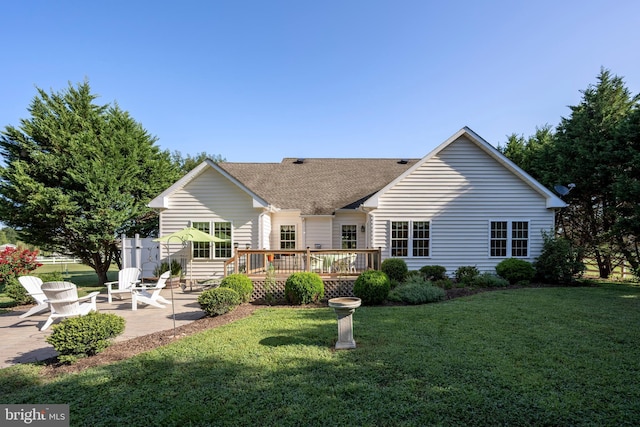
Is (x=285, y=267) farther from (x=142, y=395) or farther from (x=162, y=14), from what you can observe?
(x=162, y=14)

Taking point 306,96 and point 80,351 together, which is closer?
point 80,351

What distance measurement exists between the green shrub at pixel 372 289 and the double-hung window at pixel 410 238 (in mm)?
4384

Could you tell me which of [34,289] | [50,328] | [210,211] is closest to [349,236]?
[210,211]

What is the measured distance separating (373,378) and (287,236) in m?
11.3

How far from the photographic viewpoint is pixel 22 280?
837 cm

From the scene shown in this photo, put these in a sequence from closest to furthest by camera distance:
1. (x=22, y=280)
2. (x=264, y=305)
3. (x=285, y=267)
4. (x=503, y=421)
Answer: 1. (x=503, y=421)
2. (x=22, y=280)
3. (x=264, y=305)
4. (x=285, y=267)

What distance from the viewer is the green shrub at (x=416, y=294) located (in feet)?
31.3

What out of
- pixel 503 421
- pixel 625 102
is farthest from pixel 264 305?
pixel 625 102

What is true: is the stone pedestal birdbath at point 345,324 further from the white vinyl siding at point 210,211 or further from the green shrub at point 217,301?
the white vinyl siding at point 210,211

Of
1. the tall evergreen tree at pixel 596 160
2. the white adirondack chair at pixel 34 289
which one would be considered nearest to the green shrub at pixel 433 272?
the tall evergreen tree at pixel 596 160

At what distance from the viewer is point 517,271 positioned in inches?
491

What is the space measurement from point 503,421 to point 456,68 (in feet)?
43.5

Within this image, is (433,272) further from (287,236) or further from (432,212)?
(287,236)

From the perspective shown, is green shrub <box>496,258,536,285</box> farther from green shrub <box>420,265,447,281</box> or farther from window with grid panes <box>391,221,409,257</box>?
window with grid panes <box>391,221,409,257</box>
